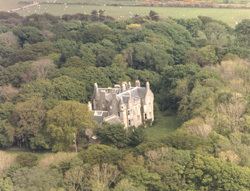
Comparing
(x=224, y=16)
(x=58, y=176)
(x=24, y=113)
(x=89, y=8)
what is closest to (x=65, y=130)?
(x=24, y=113)

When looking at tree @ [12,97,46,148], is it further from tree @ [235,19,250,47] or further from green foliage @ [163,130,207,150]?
tree @ [235,19,250,47]

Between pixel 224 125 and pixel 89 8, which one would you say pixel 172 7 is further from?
pixel 224 125

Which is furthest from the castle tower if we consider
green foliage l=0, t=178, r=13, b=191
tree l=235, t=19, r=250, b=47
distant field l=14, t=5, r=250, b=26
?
distant field l=14, t=5, r=250, b=26

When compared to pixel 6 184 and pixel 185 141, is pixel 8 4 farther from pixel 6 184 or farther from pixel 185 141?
pixel 6 184

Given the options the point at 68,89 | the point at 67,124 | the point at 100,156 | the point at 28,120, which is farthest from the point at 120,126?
the point at 68,89

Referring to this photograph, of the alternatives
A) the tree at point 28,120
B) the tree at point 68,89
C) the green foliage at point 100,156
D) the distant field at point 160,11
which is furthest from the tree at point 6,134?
the distant field at point 160,11

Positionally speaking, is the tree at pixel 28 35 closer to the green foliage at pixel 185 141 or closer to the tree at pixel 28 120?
the tree at pixel 28 120
